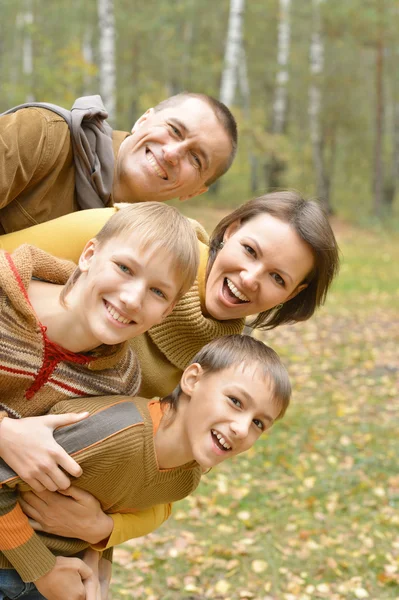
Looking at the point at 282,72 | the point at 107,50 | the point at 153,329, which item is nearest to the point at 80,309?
the point at 153,329

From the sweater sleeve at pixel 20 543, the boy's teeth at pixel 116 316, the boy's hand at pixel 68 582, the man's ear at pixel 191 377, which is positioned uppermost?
the boy's teeth at pixel 116 316

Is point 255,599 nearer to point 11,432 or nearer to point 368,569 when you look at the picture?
point 368,569

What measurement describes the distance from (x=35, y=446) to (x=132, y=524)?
0.55m

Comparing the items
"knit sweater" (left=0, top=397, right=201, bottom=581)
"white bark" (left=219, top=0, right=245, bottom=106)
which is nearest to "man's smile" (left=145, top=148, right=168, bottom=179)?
"knit sweater" (left=0, top=397, right=201, bottom=581)

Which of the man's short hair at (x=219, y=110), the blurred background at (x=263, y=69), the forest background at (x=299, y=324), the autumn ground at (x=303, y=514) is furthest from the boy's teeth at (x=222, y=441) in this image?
the blurred background at (x=263, y=69)

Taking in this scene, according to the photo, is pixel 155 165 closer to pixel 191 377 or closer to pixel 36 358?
pixel 191 377

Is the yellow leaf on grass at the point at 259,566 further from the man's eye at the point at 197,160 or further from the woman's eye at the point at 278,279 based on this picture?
the man's eye at the point at 197,160

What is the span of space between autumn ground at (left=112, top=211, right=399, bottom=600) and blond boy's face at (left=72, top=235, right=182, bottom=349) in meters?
3.08

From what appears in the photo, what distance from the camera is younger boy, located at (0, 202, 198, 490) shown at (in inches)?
79.9

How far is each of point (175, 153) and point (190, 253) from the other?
0.73 meters

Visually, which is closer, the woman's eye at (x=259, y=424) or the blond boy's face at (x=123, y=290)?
the blond boy's face at (x=123, y=290)

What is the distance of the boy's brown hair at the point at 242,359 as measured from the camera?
2.36 metres

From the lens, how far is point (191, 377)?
95.4 inches

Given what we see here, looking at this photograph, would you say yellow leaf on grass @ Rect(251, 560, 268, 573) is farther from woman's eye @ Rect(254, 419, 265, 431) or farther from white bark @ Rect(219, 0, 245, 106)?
white bark @ Rect(219, 0, 245, 106)
